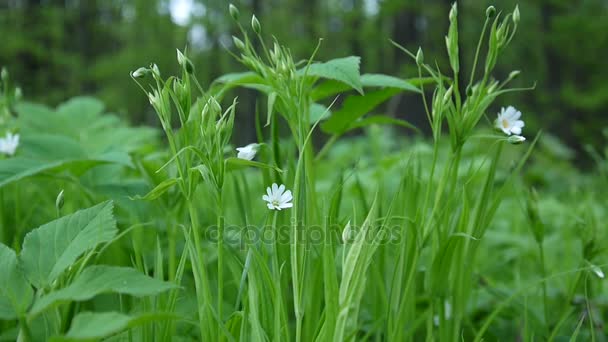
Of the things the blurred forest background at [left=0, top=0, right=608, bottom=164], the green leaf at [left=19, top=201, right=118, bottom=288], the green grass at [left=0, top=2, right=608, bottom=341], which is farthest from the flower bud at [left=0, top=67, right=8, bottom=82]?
the blurred forest background at [left=0, top=0, right=608, bottom=164]

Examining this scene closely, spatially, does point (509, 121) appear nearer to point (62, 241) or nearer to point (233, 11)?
point (233, 11)

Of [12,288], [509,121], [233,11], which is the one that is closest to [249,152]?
[233,11]

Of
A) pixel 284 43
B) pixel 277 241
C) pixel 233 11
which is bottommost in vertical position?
pixel 277 241

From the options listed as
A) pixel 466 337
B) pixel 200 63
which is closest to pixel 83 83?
pixel 200 63

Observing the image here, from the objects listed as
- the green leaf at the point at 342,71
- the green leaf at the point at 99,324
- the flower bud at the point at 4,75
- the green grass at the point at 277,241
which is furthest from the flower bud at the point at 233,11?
the flower bud at the point at 4,75

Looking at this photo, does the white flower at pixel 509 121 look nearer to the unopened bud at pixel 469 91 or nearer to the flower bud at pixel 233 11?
the unopened bud at pixel 469 91

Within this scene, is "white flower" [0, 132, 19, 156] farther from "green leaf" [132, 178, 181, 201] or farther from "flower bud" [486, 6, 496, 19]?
"flower bud" [486, 6, 496, 19]
